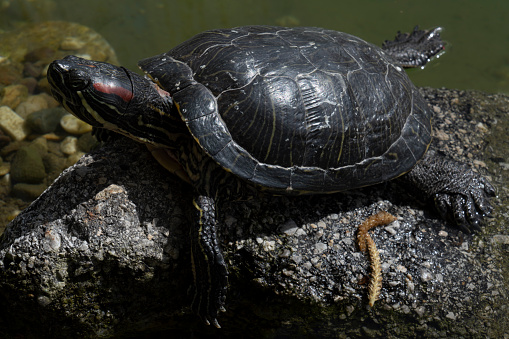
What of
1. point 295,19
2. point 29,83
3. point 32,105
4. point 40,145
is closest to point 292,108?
point 40,145

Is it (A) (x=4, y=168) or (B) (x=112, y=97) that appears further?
(A) (x=4, y=168)

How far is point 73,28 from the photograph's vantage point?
7.43 metres

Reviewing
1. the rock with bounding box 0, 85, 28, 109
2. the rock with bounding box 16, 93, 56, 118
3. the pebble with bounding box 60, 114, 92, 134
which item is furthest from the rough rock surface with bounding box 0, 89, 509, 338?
the rock with bounding box 0, 85, 28, 109

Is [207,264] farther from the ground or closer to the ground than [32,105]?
farther from the ground

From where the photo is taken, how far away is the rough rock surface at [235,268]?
3070mm

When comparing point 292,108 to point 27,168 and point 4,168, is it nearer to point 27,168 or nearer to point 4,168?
point 27,168

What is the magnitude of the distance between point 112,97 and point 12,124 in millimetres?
3444

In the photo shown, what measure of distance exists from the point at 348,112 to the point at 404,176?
917mm

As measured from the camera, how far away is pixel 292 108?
10.3ft

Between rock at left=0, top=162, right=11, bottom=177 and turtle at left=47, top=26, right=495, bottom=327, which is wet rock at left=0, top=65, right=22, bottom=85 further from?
turtle at left=47, top=26, right=495, bottom=327

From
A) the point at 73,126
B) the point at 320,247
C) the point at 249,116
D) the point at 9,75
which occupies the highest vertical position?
the point at 249,116

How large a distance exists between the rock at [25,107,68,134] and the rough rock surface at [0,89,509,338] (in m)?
2.69

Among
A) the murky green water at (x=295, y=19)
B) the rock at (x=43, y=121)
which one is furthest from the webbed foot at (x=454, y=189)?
the rock at (x=43, y=121)

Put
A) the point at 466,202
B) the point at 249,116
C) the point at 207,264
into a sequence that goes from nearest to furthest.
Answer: the point at 207,264, the point at 249,116, the point at 466,202
